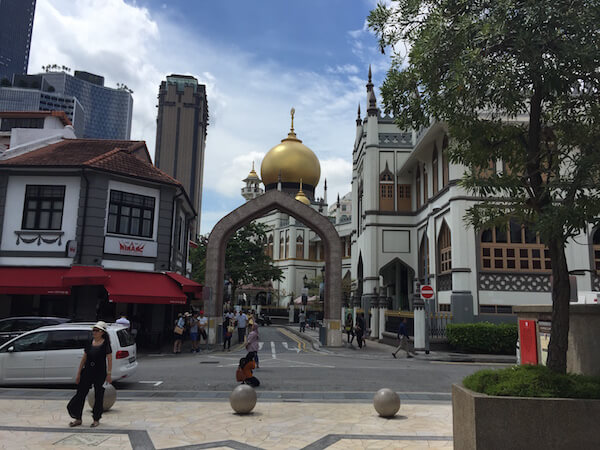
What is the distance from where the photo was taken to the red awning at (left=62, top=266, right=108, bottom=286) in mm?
18969

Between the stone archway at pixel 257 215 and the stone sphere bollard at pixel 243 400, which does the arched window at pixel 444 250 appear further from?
the stone sphere bollard at pixel 243 400

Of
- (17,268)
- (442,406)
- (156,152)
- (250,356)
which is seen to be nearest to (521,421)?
(442,406)

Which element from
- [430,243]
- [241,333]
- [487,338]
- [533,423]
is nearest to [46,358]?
→ [533,423]

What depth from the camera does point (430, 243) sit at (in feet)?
94.2

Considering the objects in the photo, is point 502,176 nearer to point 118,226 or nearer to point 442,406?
point 442,406

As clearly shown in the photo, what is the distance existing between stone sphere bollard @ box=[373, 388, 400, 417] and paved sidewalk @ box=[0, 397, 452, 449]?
142 mm

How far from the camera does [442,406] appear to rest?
9.45 metres

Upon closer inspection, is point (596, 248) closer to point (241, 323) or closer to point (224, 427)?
point (241, 323)

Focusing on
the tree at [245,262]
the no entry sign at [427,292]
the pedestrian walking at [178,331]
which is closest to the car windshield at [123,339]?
the pedestrian walking at [178,331]

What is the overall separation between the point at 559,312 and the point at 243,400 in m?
5.17

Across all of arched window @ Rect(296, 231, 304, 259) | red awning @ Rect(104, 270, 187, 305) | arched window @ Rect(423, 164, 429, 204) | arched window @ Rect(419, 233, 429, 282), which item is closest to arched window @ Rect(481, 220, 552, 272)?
arched window @ Rect(419, 233, 429, 282)

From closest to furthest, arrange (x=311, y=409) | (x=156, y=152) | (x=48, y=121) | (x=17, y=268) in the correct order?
(x=311, y=409)
(x=17, y=268)
(x=48, y=121)
(x=156, y=152)

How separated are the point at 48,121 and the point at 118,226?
398 inches

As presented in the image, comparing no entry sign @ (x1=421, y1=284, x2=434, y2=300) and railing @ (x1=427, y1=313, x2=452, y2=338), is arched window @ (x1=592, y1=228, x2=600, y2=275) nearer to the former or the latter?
railing @ (x1=427, y1=313, x2=452, y2=338)
